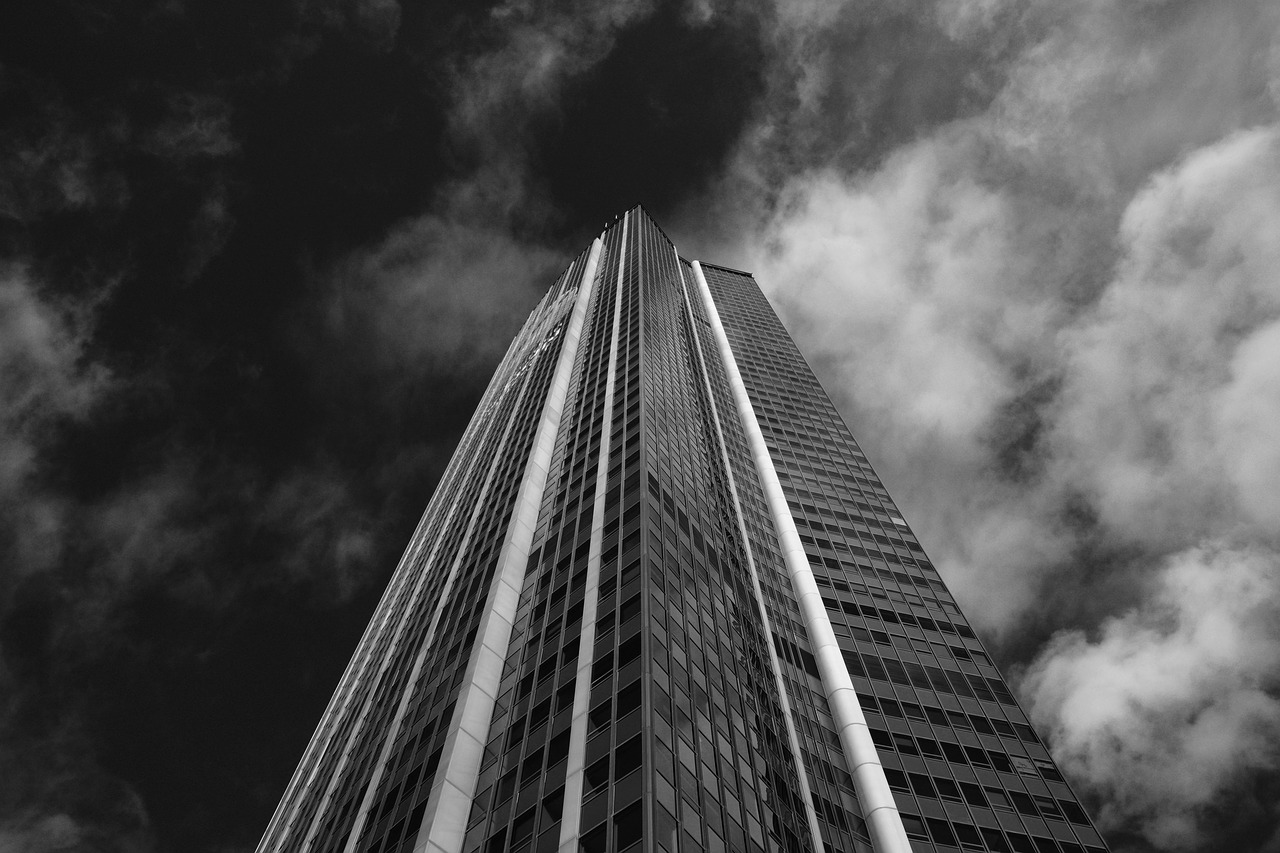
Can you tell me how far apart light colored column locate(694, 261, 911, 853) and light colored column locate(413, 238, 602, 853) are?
2478cm

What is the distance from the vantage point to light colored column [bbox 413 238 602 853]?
126ft

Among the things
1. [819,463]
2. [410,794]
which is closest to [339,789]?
[410,794]

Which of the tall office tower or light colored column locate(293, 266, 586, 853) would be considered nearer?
the tall office tower

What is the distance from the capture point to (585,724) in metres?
40.0

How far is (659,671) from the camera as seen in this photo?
41719 mm

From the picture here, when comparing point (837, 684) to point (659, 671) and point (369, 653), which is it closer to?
point (659, 671)

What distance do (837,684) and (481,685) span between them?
3090cm

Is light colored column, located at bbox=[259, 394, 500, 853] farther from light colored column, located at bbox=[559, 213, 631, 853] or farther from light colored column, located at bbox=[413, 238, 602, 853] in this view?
light colored column, located at bbox=[559, 213, 631, 853]

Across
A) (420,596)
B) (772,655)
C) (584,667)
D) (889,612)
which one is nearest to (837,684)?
(772,655)

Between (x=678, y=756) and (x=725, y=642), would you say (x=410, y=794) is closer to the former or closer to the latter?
(x=678, y=756)

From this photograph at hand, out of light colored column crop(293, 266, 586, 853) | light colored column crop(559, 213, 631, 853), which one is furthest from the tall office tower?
light colored column crop(293, 266, 586, 853)

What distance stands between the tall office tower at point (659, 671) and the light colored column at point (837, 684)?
0.20m

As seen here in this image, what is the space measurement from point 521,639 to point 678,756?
17001 mm

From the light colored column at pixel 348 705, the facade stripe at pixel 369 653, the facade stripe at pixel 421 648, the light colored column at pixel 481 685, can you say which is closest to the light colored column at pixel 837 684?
the light colored column at pixel 481 685
